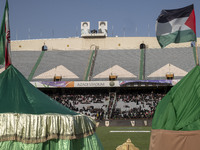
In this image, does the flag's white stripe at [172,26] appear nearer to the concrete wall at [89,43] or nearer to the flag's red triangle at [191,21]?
the flag's red triangle at [191,21]

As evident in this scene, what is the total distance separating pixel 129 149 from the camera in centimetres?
1226

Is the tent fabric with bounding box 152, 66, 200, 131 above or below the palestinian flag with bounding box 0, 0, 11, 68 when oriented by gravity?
below

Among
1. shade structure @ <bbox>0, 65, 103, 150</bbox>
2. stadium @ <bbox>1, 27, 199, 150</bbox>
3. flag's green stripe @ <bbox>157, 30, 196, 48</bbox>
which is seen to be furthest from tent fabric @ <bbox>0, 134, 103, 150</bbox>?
stadium @ <bbox>1, 27, 199, 150</bbox>

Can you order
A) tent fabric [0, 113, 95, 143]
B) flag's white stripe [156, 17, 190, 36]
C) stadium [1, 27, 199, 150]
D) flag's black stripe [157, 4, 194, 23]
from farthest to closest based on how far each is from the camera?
stadium [1, 27, 199, 150] < flag's black stripe [157, 4, 194, 23] < flag's white stripe [156, 17, 190, 36] < tent fabric [0, 113, 95, 143]

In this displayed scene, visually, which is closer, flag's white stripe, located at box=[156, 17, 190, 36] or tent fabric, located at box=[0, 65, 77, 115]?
tent fabric, located at box=[0, 65, 77, 115]

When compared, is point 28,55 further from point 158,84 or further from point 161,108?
point 161,108

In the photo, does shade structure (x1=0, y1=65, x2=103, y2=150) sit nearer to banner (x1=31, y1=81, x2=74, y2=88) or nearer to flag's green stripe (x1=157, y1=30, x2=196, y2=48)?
flag's green stripe (x1=157, y1=30, x2=196, y2=48)

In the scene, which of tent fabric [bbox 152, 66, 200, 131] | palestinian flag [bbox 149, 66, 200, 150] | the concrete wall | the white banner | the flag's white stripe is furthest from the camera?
the concrete wall

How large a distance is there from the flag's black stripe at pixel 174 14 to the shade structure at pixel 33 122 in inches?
153

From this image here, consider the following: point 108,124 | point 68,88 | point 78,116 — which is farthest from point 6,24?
point 68,88

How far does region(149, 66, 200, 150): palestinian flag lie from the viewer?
7941 millimetres

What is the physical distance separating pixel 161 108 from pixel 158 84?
3912 cm

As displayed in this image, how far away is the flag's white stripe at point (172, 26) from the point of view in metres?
10.2

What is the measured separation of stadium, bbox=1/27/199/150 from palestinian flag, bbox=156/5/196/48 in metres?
30.8
